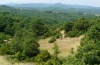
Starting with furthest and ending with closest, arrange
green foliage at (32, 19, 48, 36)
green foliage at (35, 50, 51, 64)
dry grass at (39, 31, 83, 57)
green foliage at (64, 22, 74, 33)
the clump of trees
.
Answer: green foliage at (32, 19, 48, 36) → green foliage at (64, 22, 74, 33) → the clump of trees → dry grass at (39, 31, 83, 57) → green foliage at (35, 50, 51, 64)

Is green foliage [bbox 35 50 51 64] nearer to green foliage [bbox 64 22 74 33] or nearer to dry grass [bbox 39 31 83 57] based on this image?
dry grass [bbox 39 31 83 57]

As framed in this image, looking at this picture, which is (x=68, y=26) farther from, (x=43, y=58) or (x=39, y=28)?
(x=43, y=58)

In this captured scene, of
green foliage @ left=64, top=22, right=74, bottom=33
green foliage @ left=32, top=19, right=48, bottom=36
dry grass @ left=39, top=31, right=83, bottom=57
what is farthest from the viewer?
green foliage @ left=32, top=19, right=48, bottom=36

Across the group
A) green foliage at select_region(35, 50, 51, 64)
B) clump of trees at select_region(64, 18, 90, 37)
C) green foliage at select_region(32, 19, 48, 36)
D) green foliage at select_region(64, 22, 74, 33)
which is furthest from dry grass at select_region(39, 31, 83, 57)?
green foliage at select_region(32, 19, 48, 36)

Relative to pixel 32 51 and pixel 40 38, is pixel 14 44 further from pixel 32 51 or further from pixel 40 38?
pixel 40 38

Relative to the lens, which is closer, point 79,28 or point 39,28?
point 79,28

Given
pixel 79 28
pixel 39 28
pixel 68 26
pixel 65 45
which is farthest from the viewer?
pixel 39 28

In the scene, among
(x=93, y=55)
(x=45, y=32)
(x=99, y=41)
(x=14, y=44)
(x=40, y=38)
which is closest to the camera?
(x=93, y=55)

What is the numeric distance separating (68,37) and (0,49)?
13169 mm

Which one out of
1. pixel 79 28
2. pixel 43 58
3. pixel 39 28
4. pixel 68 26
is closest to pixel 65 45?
pixel 79 28

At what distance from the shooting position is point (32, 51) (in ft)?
112

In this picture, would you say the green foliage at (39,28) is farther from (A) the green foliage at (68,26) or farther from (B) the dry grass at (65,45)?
(A) the green foliage at (68,26)

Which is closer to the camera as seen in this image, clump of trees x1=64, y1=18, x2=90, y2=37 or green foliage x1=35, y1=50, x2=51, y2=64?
green foliage x1=35, y1=50, x2=51, y2=64

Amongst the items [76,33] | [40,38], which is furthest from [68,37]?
[40,38]
